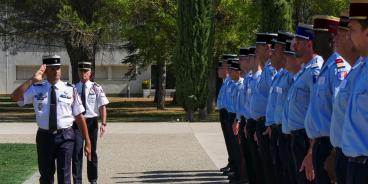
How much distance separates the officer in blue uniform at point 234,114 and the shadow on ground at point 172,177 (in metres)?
0.24

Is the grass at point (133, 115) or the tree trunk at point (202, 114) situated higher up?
the tree trunk at point (202, 114)

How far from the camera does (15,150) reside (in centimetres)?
1542

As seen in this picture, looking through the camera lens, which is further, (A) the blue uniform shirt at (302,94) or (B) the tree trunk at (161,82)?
(B) the tree trunk at (161,82)

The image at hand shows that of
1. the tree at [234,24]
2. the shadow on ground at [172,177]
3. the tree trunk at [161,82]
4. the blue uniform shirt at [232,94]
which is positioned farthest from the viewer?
the tree trunk at [161,82]

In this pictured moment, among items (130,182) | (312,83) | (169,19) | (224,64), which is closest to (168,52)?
(169,19)

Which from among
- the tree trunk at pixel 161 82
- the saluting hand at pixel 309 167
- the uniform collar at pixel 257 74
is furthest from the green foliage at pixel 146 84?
the saluting hand at pixel 309 167

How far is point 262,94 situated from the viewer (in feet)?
28.6

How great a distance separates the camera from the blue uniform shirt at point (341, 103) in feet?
15.4

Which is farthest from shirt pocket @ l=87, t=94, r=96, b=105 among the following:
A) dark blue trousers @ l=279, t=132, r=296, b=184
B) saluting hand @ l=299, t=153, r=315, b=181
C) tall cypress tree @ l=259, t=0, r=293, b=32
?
tall cypress tree @ l=259, t=0, r=293, b=32

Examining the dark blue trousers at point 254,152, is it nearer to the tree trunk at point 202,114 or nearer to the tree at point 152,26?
the tree trunk at point 202,114

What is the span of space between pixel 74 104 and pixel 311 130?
137 inches

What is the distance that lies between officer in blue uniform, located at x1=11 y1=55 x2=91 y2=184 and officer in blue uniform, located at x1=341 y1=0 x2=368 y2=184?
168 inches

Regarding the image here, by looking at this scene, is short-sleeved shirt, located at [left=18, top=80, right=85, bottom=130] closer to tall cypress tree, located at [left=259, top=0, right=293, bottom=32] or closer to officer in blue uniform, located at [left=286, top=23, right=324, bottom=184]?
officer in blue uniform, located at [left=286, top=23, right=324, bottom=184]

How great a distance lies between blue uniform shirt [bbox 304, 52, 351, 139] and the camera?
5.55 meters
